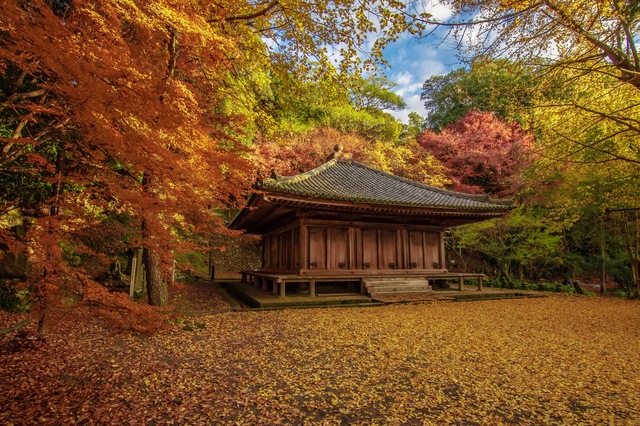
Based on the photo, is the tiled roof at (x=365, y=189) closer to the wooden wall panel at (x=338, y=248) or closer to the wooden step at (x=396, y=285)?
the wooden wall panel at (x=338, y=248)

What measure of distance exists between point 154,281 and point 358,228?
6.42 meters

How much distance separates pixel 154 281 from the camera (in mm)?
7004

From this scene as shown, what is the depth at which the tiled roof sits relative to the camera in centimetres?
942

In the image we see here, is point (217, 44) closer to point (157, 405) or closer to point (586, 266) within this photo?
point (157, 405)

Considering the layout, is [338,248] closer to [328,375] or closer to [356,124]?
[328,375]

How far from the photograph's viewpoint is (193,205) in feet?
17.2

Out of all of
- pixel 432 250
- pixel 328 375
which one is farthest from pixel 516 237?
pixel 328 375

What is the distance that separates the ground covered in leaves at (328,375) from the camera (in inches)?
118

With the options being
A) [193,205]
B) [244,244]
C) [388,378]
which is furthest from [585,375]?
[244,244]

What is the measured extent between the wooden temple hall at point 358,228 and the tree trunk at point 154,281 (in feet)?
10.1

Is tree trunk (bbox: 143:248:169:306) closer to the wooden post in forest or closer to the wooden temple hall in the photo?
the wooden post in forest

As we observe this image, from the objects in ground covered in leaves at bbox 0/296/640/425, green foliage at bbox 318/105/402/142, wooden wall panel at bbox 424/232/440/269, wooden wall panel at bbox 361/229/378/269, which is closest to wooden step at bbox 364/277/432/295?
wooden wall panel at bbox 361/229/378/269

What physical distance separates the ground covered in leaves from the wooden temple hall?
3.77 meters

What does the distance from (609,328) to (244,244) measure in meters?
21.2
